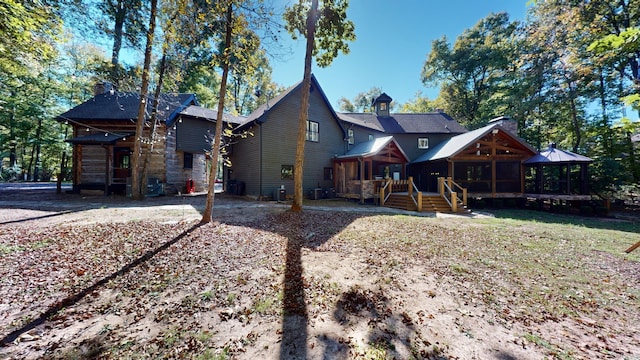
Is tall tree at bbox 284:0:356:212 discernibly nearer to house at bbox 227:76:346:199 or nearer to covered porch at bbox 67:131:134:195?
house at bbox 227:76:346:199

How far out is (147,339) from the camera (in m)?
2.73

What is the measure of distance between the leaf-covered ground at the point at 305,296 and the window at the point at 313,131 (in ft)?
35.3

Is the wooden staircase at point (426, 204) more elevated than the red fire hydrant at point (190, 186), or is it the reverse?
the red fire hydrant at point (190, 186)

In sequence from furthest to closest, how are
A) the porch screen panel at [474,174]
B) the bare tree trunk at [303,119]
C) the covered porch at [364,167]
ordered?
the porch screen panel at [474,174] < the covered porch at [364,167] < the bare tree trunk at [303,119]

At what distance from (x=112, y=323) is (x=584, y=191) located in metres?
21.8

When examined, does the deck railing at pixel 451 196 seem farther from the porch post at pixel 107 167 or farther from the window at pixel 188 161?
the porch post at pixel 107 167

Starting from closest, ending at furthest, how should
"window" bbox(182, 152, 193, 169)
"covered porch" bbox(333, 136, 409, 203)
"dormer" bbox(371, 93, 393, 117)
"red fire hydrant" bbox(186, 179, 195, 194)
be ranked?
"covered porch" bbox(333, 136, 409, 203), "red fire hydrant" bbox(186, 179, 195, 194), "window" bbox(182, 152, 193, 169), "dormer" bbox(371, 93, 393, 117)

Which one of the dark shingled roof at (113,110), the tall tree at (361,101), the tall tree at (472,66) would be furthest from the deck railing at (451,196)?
the tall tree at (361,101)

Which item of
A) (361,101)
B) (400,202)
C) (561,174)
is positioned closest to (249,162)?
(400,202)

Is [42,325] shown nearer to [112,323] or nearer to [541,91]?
[112,323]

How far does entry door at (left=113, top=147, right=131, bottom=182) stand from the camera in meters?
16.5

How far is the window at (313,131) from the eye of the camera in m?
16.4

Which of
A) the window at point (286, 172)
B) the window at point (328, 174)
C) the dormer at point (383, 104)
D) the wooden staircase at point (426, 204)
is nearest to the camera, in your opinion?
the wooden staircase at point (426, 204)

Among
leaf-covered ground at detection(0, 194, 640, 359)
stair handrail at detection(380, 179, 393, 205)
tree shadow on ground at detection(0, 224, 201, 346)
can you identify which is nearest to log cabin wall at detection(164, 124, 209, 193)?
leaf-covered ground at detection(0, 194, 640, 359)
